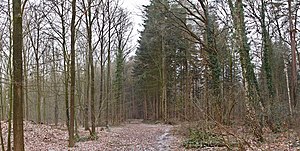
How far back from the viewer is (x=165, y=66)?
35031mm

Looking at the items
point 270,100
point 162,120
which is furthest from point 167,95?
point 270,100

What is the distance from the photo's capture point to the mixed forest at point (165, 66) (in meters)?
11.9

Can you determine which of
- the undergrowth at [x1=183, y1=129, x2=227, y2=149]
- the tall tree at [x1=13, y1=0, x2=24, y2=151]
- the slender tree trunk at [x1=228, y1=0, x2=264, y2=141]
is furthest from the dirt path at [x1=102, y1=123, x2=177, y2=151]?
the tall tree at [x1=13, y1=0, x2=24, y2=151]

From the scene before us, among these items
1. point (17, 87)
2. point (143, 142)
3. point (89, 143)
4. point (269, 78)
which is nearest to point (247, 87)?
point (143, 142)

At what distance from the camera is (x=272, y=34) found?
2488cm

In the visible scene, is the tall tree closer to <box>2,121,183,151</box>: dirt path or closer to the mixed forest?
the mixed forest

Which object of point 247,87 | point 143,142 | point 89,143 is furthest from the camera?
point 143,142

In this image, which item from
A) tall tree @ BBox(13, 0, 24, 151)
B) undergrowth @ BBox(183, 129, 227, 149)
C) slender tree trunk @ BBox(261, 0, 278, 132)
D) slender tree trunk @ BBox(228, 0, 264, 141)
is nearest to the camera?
tall tree @ BBox(13, 0, 24, 151)

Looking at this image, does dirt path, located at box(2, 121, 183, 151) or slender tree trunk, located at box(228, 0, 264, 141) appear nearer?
slender tree trunk, located at box(228, 0, 264, 141)

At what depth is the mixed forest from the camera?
1195 cm

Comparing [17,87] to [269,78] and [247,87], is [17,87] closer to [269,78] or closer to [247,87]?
[247,87]

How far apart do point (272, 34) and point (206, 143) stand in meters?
15.1

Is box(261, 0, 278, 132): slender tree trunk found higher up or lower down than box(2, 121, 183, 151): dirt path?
higher up

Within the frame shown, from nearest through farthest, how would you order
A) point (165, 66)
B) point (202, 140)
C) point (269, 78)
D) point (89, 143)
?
1. point (202, 140)
2. point (89, 143)
3. point (269, 78)
4. point (165, 66)
